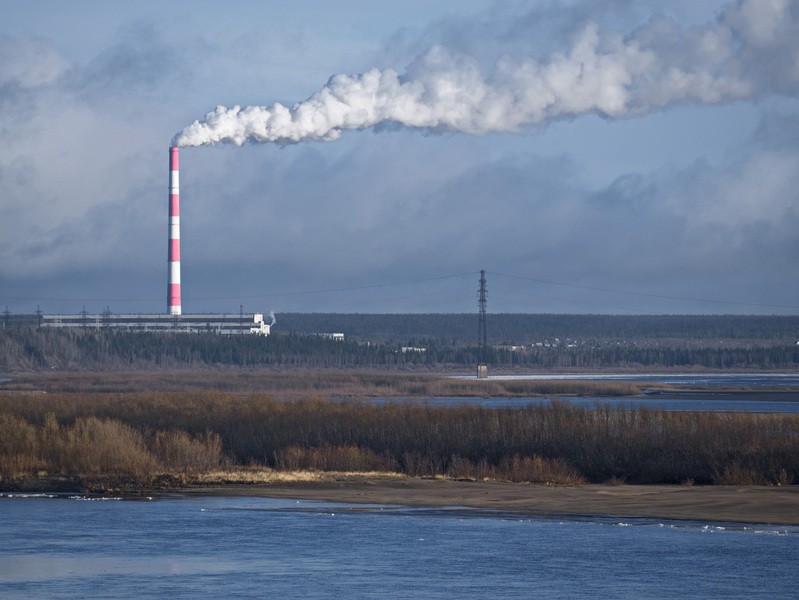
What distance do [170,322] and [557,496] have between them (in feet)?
411

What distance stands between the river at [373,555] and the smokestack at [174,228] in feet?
277

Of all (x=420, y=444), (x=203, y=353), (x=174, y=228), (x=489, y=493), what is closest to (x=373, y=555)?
(x=489, y=493)

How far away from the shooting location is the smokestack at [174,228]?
117062 millimetres

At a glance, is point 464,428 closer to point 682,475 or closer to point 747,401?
point 682,475

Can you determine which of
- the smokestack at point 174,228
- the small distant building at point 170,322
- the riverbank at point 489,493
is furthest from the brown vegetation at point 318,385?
the riverbank at point 489,493

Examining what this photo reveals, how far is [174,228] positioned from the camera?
12212cm

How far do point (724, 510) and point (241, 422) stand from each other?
67.8ft

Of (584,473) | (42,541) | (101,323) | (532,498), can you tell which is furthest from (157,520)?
(101,323)

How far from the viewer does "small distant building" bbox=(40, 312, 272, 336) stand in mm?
159750

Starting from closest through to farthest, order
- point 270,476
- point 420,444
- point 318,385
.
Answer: point 270,476 < point 420,444 < point 318,385

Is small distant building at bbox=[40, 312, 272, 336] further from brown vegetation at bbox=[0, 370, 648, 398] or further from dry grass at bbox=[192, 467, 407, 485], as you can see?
dry grass at bbox=[192, 467, 407, 485]

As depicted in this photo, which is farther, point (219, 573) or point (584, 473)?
point (584, 473)

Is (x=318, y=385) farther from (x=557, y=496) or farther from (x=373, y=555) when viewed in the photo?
(x=373, y=555)

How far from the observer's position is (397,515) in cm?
3341
